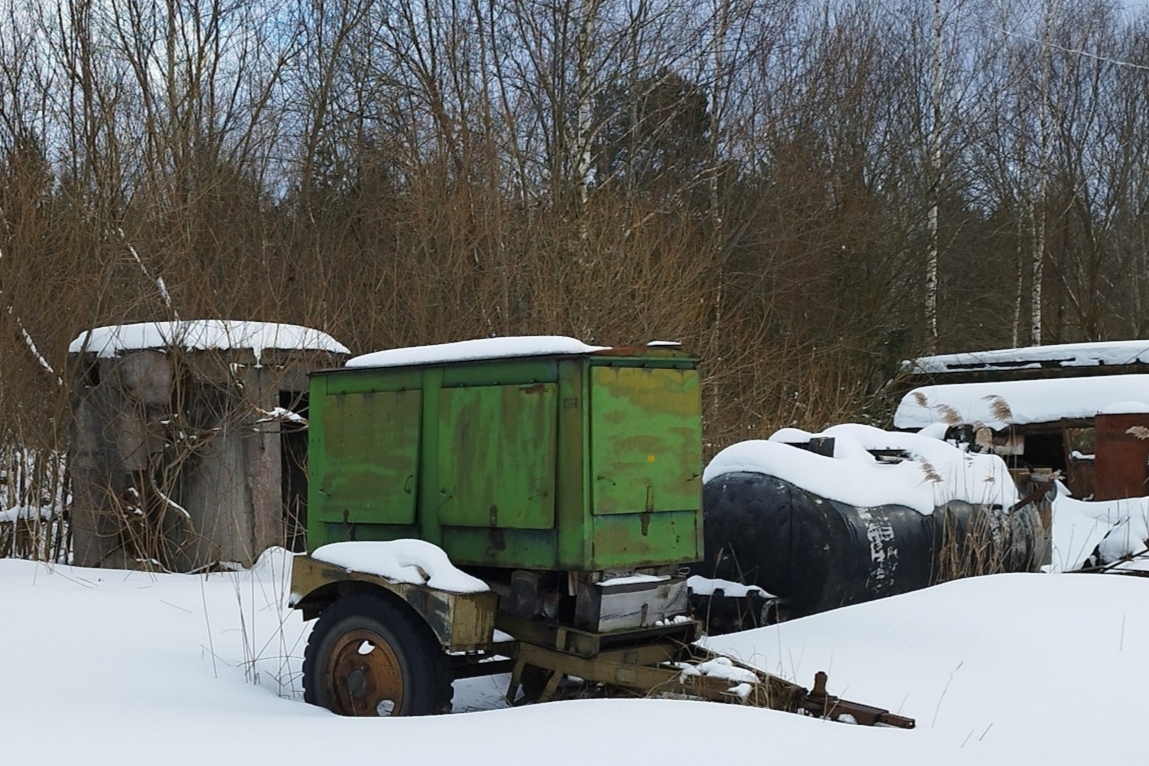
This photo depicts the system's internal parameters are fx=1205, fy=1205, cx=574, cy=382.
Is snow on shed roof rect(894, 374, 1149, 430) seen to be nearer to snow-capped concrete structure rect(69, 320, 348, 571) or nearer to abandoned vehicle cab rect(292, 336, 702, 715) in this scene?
snow-capped concrete structure rect(69, 320, 348, 571)

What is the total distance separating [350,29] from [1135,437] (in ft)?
44.0

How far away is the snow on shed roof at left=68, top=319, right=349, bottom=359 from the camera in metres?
9.68

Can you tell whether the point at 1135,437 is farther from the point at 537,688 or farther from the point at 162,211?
the point at 162,211

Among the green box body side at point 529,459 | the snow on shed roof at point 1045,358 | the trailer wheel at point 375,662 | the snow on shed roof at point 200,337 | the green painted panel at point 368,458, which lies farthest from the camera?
the snow on shed roof at point 1045,358

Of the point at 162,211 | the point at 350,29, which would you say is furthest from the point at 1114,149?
the point at 162,211

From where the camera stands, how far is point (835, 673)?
→ 5676 millimetres

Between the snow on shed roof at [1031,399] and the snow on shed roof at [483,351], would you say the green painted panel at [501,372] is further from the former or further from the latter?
the snow on shed roof at [1031,399]

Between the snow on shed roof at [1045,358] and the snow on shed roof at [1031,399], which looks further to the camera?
the snow on shed roof at [1045,358]

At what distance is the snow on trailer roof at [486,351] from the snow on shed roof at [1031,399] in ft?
26.9

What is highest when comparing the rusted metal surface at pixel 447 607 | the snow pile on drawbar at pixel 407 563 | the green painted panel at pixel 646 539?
the green painted panel at pixel 646 539

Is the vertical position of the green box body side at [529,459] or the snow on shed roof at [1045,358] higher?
the snow on shed roof at [1045,358]

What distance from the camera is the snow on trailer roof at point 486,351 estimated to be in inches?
205

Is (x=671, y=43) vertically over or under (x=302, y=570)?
over

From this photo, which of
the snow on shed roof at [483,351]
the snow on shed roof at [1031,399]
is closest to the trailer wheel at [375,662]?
the snow on shed roof at [483,351]
